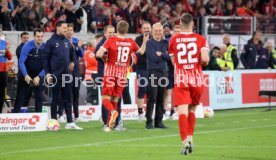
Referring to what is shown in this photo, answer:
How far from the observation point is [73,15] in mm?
27062

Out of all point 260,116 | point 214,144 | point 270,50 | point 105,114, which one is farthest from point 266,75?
point 214,144

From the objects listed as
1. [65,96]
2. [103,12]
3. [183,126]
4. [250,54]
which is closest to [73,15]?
[103,12]

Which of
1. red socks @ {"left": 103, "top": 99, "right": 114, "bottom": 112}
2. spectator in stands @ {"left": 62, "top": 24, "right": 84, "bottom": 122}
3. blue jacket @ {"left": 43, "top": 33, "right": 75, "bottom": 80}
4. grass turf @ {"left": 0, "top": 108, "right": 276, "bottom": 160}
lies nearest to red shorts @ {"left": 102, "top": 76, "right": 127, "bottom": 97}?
red socks @ {"left": 103, "top": 99, "right": 114, "bottom": 112}

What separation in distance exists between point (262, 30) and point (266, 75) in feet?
22.4

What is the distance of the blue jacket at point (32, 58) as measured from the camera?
2056 cm

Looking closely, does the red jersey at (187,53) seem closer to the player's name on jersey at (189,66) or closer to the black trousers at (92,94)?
the player's name on jersey at (189,66)

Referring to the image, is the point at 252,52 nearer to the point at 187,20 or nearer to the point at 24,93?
the point at 24,93

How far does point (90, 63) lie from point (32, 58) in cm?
493

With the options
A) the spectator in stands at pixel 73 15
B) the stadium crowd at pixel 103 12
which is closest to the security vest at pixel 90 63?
the stadium crowd at pixel 103 12

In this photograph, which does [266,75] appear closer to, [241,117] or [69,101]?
[241,117]

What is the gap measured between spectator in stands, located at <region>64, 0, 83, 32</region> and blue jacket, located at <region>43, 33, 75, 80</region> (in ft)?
24.3

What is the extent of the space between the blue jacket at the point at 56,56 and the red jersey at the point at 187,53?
16.1 feet

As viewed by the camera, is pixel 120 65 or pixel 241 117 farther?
pixel 241 117

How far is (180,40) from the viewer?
14617mm
